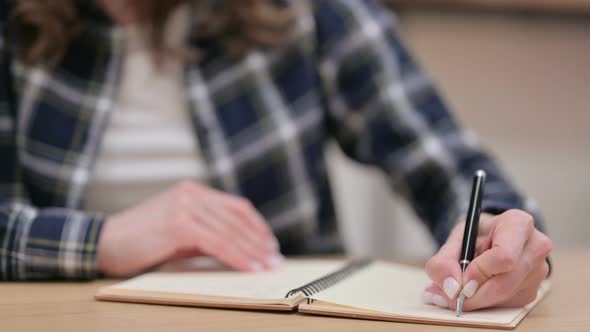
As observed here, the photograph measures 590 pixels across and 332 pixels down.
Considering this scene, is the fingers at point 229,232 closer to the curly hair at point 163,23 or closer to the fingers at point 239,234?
the fingers at point 239,234

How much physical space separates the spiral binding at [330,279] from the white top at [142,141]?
0.31 metres

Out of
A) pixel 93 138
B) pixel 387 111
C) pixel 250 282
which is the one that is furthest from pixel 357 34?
pixel 250 282

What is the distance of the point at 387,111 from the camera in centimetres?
93

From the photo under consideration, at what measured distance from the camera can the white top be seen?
0.87m

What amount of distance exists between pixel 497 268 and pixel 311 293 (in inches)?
5.6

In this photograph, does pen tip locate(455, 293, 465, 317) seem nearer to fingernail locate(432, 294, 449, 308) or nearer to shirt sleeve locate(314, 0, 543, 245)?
fingernail locate(432, 294, 449, 308)

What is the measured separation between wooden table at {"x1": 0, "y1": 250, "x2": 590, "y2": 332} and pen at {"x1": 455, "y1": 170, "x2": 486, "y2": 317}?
2.2 inches

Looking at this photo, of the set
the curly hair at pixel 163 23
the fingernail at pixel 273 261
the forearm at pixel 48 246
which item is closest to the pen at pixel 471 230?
the fingernail at pixel 273 261

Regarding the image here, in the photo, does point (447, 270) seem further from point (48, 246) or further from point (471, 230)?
point (48, 246)

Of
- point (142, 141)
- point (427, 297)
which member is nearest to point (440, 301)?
point (427, 297)

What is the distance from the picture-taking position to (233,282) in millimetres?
548

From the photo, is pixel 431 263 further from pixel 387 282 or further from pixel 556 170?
pixel 556 170

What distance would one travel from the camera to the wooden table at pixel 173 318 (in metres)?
0.42

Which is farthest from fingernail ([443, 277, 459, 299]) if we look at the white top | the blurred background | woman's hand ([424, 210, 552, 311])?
the blurred background
